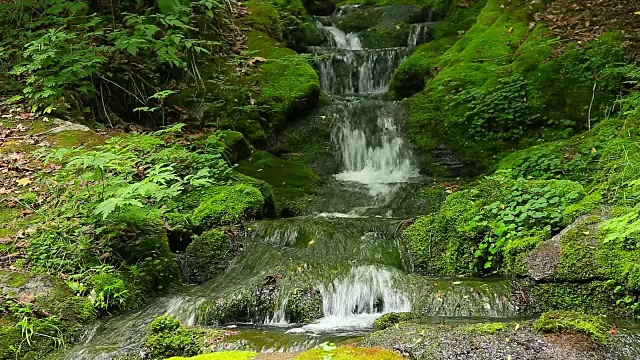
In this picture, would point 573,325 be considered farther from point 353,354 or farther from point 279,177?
point 279,177

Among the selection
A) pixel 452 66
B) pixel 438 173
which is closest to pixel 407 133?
pixel 438 173

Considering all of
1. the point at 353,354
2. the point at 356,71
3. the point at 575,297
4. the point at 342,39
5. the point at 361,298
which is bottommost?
the point at 361,298

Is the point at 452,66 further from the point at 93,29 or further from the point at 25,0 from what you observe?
the point at 25,0

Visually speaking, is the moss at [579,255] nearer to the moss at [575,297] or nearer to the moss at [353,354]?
the moss at [575,297]

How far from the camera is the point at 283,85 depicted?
10055mm

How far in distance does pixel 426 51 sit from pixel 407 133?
2861 millimetres

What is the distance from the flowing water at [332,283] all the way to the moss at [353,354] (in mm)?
→ 995

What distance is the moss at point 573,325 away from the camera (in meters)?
3.10

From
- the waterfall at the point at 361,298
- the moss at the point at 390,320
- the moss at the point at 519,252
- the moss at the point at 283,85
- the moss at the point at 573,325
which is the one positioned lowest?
the waterfall at the point at 361,298

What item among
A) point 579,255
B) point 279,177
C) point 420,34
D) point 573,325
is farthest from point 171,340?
point 420,34

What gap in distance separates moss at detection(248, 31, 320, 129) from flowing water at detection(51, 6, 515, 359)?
182cm

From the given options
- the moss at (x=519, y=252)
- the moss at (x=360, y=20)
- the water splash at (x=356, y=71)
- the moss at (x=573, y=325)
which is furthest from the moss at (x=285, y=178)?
the moss at (x=360, y=20)

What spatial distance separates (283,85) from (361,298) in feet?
19.9

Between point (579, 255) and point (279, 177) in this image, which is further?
point (279, 177)
